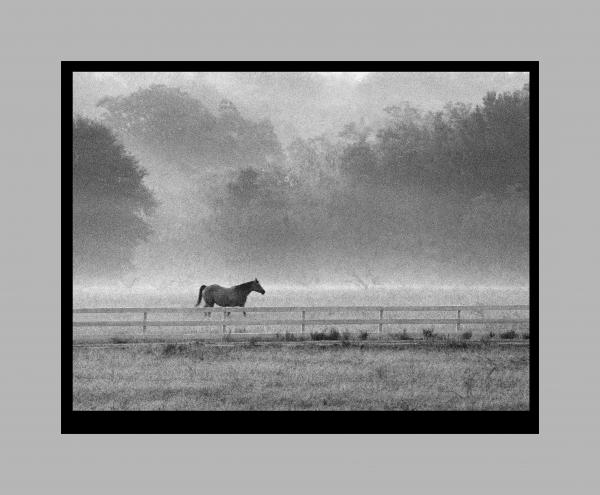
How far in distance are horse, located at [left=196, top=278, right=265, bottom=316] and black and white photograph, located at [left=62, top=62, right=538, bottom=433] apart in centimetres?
4

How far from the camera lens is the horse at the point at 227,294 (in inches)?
631

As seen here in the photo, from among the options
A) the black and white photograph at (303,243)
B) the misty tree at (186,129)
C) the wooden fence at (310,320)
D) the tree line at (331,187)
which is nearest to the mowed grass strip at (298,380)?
the black and white photograph at (303,243)

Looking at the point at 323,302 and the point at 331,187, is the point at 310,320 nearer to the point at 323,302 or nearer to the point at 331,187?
the point at 323,302

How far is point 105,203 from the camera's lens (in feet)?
51.8

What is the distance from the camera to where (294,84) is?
1567 cm

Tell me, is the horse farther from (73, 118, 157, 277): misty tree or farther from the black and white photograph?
(73, 118, 157, 277): misty tree

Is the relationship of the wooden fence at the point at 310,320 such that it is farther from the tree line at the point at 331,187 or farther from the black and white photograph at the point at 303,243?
the tree line at the point at 331,187

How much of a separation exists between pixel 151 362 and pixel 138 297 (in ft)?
2.98

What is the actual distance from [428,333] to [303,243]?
2.17 meters

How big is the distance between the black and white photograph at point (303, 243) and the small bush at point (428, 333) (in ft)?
0.07

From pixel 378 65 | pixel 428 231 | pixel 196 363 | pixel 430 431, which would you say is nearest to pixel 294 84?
pixel 378 65

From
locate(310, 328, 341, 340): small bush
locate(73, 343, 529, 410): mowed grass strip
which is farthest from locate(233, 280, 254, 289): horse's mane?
locate(310, 328, 341, 340): small bush

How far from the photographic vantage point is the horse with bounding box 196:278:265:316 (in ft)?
52.5

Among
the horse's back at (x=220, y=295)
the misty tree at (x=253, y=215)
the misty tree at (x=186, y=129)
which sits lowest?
the horse's back at (x=220, y=295)
